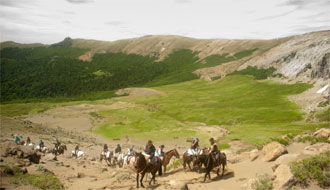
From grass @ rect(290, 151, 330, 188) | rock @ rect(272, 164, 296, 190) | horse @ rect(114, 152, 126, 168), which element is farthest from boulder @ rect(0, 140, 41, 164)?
grass @ rect(290, 151, 330, 188)

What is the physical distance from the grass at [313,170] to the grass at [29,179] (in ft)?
62.6

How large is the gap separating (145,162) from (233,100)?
389 ft

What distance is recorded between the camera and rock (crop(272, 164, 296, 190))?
621 inches

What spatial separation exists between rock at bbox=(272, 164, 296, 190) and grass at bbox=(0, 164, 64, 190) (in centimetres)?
1761

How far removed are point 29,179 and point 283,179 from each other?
2025 cm

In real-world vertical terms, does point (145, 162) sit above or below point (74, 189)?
above

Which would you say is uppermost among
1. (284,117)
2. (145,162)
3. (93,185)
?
(145,162)

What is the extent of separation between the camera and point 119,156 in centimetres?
3366

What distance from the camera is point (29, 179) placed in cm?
1978

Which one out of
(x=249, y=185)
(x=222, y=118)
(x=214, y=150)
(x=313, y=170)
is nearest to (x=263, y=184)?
(x=249, y=185)

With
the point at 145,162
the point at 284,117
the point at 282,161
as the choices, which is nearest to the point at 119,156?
the point at 145,162

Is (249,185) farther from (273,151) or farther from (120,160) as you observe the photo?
(120,160)

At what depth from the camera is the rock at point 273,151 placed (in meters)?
23.9

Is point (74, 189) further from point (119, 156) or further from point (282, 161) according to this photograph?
point (282, 161)
